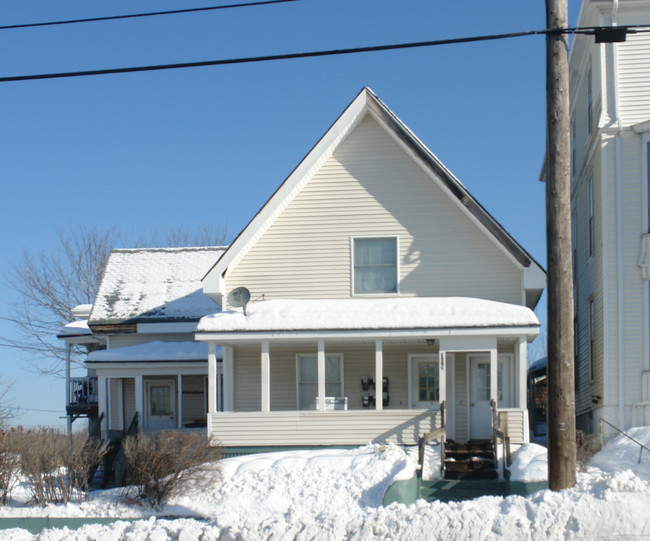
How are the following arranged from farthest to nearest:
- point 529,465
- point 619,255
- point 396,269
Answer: point 396,269
point 619,255
point 529,465

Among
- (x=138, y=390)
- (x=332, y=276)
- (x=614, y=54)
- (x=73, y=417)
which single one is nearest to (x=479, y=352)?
(x=332, y=276)

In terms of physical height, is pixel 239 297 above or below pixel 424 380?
above

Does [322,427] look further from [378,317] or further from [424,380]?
[424,380]

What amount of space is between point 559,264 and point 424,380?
10.5m

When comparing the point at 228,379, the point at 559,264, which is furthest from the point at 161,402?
the point at 559,264

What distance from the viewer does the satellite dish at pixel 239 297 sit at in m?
18.8

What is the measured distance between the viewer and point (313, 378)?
66.6 feet

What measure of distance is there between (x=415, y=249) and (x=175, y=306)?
26.1 feet

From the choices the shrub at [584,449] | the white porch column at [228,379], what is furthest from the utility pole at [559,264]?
the white porch column at [228,379]

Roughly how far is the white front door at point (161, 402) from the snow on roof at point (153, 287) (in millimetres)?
1734

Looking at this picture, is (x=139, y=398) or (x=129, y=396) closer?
(x=139, y=398)

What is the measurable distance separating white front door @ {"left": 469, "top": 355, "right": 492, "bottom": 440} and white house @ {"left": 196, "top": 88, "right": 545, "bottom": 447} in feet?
0.08

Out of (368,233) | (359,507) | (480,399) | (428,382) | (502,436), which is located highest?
(368,233)

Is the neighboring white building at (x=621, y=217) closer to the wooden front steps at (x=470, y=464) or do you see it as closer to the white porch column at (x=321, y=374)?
the wooden front steps at (x=470, y=464)
